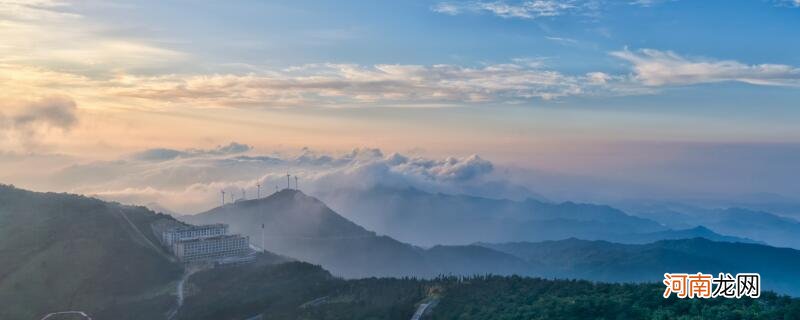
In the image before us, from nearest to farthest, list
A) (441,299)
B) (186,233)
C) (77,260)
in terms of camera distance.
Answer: (441,299) → (77,260) → (186,233)

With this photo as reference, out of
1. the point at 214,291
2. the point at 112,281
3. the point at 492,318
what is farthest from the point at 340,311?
the point at 112,281

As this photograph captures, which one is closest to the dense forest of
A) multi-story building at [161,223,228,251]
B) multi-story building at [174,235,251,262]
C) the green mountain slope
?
the green mountain slope
